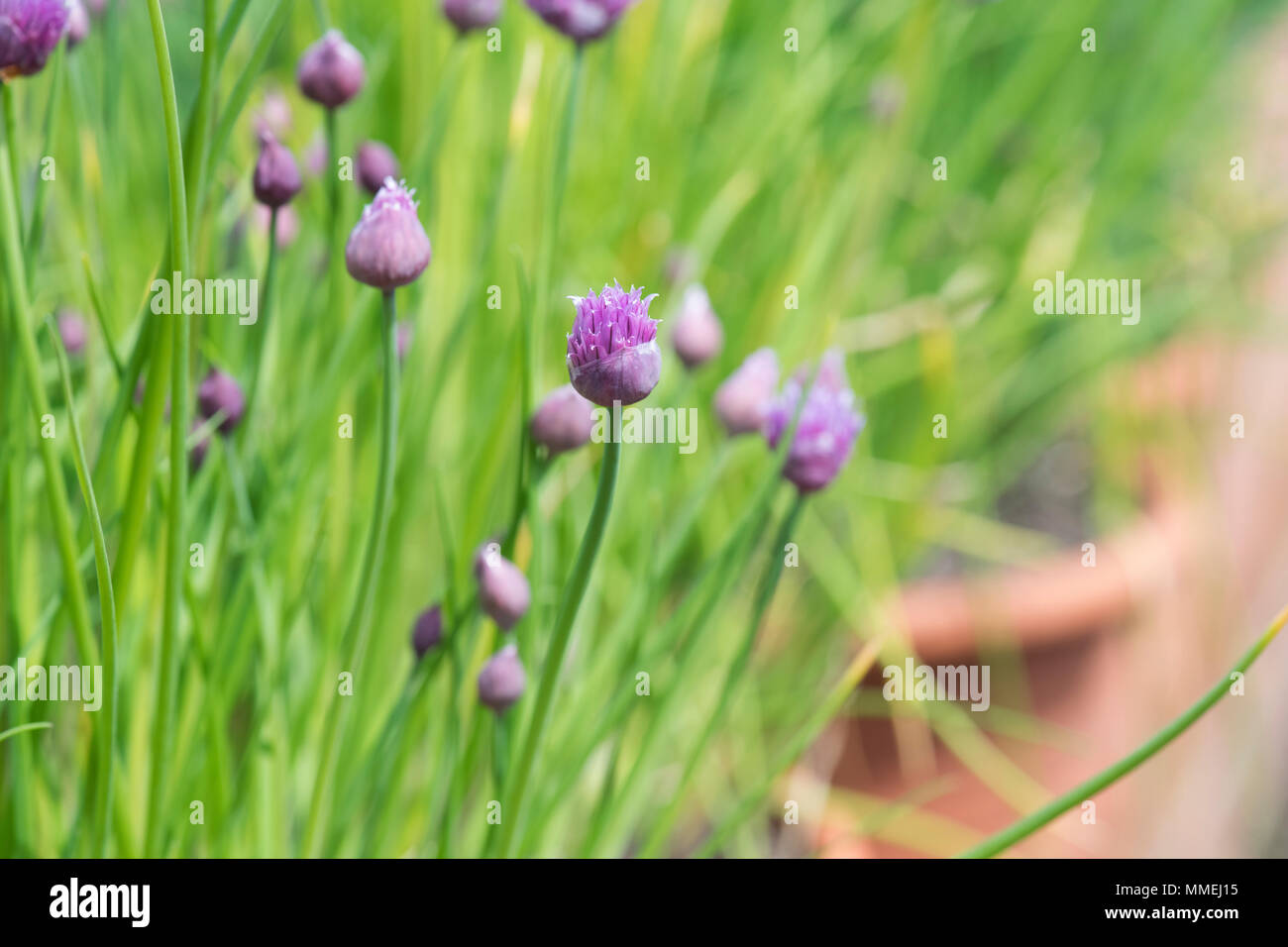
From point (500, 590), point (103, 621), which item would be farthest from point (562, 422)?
point (103, 621)

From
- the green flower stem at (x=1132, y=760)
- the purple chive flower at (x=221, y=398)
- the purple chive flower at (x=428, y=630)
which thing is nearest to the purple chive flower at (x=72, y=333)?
the purple chive flower at (x=221, y=398)

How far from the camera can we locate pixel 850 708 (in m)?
0.86

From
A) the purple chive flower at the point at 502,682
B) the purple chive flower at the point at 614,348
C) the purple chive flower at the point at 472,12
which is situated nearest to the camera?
the purple chive flower at the point at 614,348

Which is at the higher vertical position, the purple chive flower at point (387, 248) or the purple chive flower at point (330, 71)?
the purple chive flower at point (330, 71)

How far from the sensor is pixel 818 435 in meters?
0.44

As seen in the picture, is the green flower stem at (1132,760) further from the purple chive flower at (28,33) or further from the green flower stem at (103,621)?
the purple chive flower at (28,33)

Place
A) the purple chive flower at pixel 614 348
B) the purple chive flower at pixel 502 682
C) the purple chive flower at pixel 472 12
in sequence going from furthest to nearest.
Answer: the purple chive flower at pixel 472 12, the purple chive flower at pixel 502 682, the purple chive flower at pixel 614 348

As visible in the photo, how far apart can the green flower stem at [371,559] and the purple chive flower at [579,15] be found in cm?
19

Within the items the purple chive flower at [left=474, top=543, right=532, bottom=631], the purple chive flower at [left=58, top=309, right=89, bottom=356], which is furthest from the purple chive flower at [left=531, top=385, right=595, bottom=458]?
the purple chive flower at [left=58, top=309, right=89, bottom=356]

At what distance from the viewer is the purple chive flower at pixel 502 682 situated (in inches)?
15.6

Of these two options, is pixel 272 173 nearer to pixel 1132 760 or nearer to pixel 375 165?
pixel 375 165

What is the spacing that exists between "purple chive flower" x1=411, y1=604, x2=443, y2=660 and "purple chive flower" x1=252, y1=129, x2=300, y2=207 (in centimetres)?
17

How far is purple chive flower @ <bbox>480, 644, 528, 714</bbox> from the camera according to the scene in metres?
0.40
